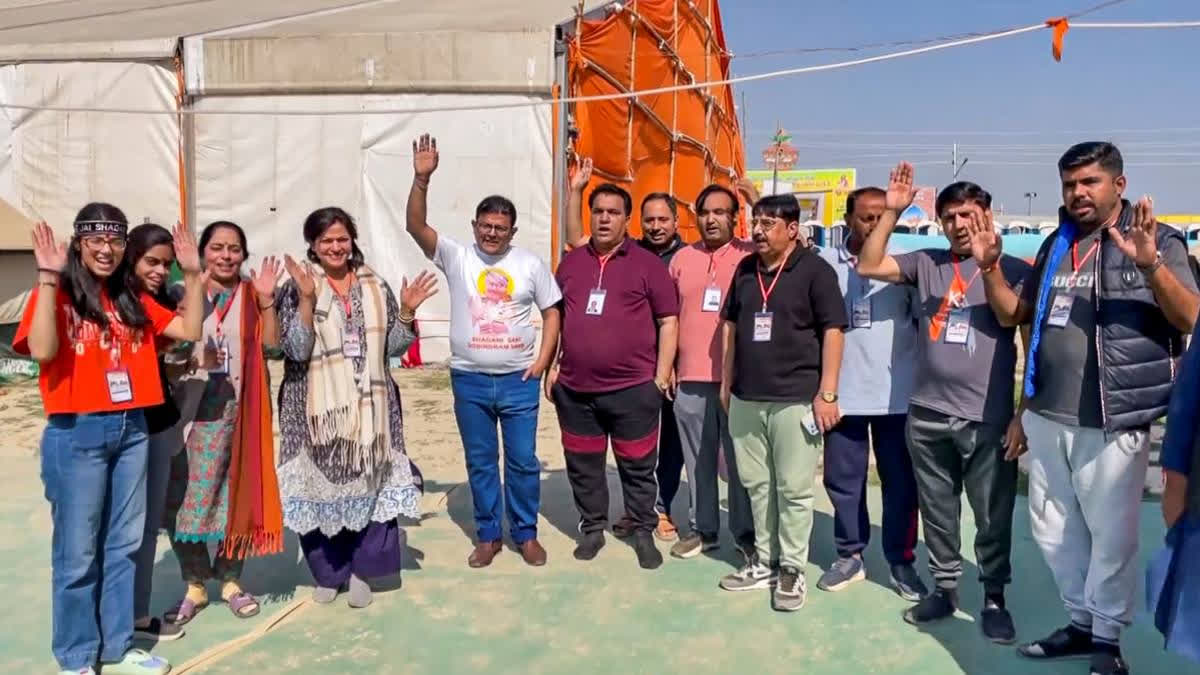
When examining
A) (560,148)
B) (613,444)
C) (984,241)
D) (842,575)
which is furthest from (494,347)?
(560,148)

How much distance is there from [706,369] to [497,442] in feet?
3.23

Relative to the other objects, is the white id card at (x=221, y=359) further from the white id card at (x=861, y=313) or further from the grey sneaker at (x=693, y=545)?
the white id card at (x=861, y=313)

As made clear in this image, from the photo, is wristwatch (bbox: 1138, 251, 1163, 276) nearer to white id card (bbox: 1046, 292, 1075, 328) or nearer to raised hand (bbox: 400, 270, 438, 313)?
white id card (bbox: 1046, 292, 1075, 328)

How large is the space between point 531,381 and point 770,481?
1116 mm

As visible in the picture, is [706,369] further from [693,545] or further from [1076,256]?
[1076,256]

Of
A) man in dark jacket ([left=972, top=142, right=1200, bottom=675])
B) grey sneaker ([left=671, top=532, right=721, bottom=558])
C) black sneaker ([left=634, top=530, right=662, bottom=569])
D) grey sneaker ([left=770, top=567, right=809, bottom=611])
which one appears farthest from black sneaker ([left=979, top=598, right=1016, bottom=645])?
black sneaker ([left=634, top=530, right=662, bottom=569])

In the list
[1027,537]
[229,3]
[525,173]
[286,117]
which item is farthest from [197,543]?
[229,3]

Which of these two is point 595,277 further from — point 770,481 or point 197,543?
point 197,543

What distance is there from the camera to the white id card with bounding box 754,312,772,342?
11.3 ft

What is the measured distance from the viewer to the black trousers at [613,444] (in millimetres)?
3922

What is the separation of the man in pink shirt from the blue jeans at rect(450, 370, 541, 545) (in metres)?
0.68

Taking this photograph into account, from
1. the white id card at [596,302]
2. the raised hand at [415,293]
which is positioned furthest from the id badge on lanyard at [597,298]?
the raised hand at [415,293]

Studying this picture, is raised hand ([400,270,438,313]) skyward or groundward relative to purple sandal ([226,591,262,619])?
skyward

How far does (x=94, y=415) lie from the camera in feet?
8.86
